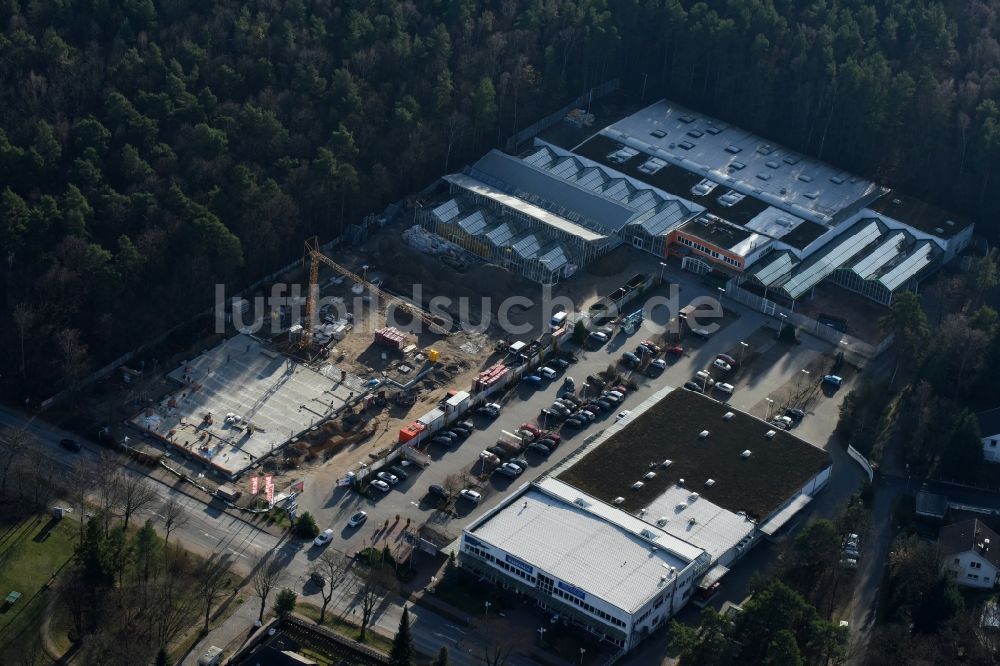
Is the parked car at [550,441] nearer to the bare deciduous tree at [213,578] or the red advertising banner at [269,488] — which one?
the red advertising banner at [269,488]

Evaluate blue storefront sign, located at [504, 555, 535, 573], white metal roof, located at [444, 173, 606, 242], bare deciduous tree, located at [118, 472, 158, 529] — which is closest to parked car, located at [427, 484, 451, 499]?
blue storefront sign, located at [504, 555, 535, 573]

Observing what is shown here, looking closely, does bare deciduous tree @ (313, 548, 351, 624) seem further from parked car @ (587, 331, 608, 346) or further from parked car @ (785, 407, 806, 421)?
parked car @ (785, 407, 806, 421)

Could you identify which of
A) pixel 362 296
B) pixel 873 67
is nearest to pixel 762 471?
pixel 362 296

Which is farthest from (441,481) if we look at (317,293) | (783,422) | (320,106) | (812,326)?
(320,106)

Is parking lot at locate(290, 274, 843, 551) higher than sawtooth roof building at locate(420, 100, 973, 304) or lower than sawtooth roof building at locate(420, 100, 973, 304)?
lower

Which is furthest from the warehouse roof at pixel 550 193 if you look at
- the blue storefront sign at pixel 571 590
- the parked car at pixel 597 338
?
the blue storefront sign at pixel 571 590

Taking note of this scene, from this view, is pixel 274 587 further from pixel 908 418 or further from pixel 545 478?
pixel 908 418
